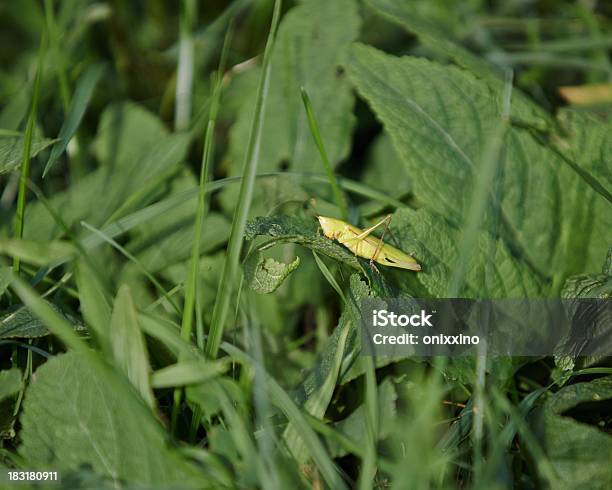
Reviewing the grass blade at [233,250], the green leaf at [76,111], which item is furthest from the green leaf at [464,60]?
the green leaf at [76,111]

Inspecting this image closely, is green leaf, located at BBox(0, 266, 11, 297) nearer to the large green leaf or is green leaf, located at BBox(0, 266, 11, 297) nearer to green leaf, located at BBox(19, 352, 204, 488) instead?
green leaf, located at BBox(19, 352, 204, 488)

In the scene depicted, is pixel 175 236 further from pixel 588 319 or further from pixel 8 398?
pixel 588 319

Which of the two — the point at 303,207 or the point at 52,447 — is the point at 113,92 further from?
the point at 52,447

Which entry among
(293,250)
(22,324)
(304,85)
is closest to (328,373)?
(293,250)

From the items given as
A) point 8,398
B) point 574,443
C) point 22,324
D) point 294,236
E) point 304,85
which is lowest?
point 574,443

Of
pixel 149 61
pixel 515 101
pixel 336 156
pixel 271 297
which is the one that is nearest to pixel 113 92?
pixel 149 61

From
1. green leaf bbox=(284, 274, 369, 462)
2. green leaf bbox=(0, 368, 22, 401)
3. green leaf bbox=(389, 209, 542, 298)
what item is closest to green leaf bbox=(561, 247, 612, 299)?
green leaf bbox=(389, 209, 542, 298)
